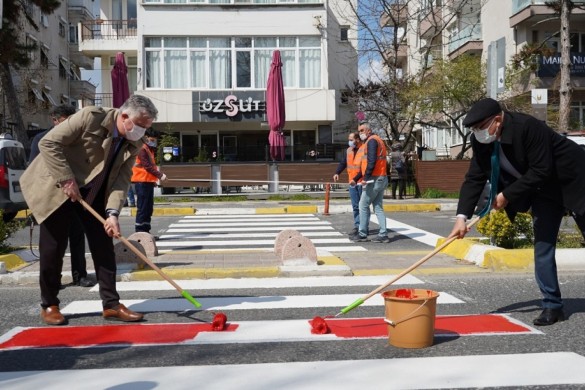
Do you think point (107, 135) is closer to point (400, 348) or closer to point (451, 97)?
point (400, 348)

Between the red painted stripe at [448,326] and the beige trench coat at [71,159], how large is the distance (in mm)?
2094

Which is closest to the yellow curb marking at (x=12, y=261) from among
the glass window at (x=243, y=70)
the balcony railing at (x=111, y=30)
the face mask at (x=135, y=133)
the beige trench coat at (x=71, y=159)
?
the beige trench coat at (x=71, y=159)

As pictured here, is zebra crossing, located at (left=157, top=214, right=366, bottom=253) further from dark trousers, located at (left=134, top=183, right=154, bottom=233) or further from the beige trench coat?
the beige trench coat

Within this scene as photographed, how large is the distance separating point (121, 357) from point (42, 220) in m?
1.52

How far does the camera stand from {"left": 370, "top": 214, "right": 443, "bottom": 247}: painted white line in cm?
1126

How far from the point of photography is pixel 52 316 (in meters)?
5.43

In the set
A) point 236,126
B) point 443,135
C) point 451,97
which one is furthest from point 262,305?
point 443,135

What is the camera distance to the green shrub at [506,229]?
860 cm

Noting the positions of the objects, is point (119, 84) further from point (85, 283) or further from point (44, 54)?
point (85, 283)

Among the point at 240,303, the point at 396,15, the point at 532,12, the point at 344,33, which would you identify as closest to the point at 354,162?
the point at 240,303

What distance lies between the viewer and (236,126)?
1250 inches

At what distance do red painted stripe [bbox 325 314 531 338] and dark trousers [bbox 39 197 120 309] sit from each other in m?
1.92

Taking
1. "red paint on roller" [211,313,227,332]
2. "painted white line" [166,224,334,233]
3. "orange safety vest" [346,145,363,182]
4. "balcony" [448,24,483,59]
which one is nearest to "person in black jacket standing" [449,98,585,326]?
"red paint on roller" [211,313,227,332]

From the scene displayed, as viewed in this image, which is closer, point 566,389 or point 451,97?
point 566,389
